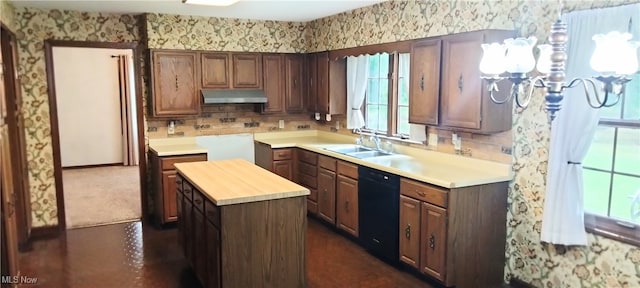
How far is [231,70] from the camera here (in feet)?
18.6

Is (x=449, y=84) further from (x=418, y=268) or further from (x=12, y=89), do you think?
(x=12, y=89)

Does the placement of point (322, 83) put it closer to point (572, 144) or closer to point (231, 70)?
point (231, 70)

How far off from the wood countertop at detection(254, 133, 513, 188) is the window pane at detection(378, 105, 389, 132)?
419 mm

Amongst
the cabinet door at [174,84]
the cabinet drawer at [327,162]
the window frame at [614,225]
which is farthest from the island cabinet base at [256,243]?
the cabinet door at [174,84]

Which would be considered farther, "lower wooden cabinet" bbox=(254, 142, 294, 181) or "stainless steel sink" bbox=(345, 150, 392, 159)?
"lower wooden cabinet" bbox=(254, 142, 294, 181)

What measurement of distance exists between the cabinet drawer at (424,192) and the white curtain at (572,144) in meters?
0.69

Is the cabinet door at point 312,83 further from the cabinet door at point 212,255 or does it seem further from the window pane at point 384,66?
the cabinet door at point 212,255

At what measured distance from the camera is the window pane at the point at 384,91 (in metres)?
5.08

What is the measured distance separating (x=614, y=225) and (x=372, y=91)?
295cm

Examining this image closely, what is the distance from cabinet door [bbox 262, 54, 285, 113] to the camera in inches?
231

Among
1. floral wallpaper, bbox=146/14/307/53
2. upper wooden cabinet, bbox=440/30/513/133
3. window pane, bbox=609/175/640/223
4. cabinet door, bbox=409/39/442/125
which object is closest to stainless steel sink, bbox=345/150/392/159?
cabinet door, bbox=409/39/442/125

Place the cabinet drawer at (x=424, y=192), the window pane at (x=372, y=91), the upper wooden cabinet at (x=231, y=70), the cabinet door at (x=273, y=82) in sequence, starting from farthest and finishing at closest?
the cabinet door at (x=273, y=82) < the upper wooden cabinet at (x=231, y=70) < the window pane at (x=372, y=91) < the cabinet drawer at (x=424, y=192)

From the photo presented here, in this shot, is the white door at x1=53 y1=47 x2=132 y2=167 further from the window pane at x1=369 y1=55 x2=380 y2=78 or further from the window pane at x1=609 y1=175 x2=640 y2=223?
the window pane at x1=609 y1=175 x2=640 y2=223

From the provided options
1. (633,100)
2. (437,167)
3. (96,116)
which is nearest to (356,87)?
(437,167)
